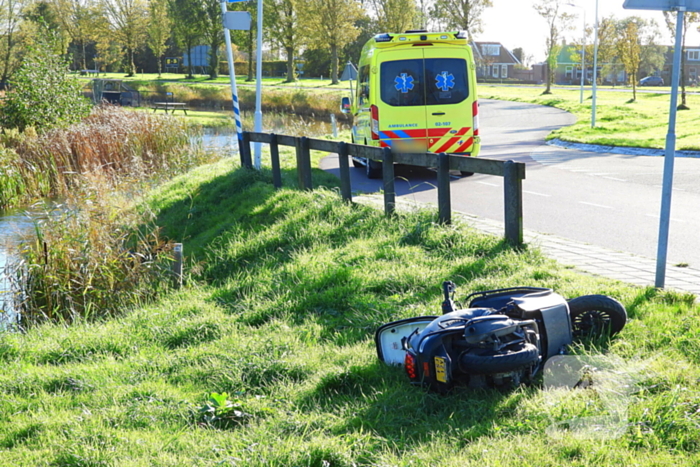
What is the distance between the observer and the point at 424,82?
1313cm

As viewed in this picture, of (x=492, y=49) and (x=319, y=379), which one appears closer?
(x=319, y=379)

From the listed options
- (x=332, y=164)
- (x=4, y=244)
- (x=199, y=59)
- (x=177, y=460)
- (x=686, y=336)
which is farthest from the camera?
(x=199, y=59)

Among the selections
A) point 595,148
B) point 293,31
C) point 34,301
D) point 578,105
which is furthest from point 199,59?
point 34,301

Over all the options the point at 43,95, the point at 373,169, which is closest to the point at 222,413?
the point at 373,169

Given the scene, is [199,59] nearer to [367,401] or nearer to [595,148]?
[595,148]

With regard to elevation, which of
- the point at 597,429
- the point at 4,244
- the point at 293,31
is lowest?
the point at 4,244

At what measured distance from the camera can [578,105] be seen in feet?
122

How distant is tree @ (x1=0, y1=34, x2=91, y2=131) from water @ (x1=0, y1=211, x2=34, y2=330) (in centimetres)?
641

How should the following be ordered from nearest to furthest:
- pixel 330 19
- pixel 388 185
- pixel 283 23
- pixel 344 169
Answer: pixel 388 185, pixel 344 169, pixel 330 19, pixel 283 23

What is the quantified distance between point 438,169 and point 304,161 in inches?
126

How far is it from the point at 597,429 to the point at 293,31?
60027 millimetres

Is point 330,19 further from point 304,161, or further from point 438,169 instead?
point 438,169

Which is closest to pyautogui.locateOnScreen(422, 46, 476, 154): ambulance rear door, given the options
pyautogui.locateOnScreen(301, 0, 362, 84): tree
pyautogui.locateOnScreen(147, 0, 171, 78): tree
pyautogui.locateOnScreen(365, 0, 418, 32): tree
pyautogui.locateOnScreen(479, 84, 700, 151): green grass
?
pyautogui.locateOnScreen(479, 84, 700, 151): green grass

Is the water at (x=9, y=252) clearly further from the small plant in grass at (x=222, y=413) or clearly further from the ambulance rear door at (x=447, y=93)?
the ambulance rear door at (x=447, y=93)
